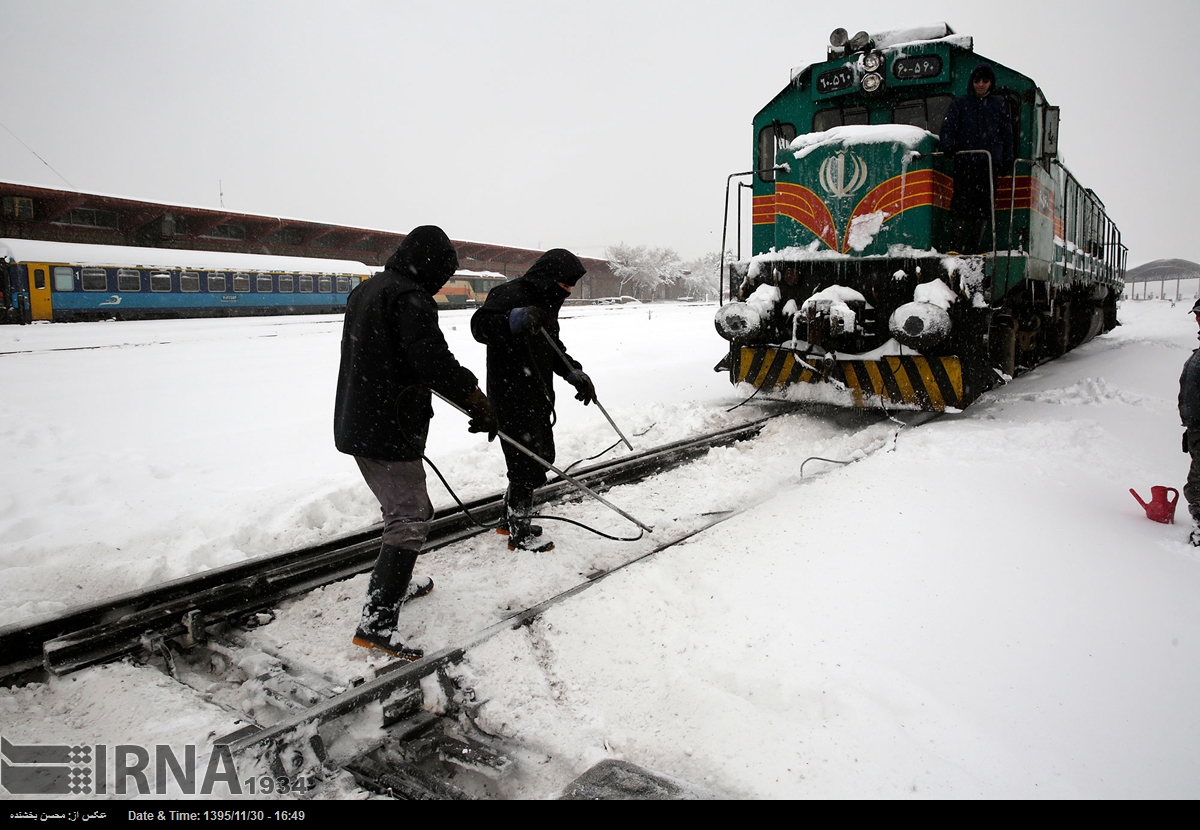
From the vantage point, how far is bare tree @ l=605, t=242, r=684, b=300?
71.9 meters

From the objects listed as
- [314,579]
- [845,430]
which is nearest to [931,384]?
[845,430]

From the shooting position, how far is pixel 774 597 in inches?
133

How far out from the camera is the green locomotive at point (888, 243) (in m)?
6.87

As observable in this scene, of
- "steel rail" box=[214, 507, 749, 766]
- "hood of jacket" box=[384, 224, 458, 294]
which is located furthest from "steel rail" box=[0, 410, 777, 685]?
"hood of jacket" box=[384, 224, 458, 294]

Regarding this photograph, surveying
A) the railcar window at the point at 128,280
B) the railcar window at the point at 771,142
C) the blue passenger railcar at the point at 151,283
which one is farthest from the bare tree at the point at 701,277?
the railcar window at the point at 771,142

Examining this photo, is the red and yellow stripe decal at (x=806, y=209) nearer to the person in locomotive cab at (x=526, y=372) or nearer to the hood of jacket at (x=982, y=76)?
the hood of jacket at (x=982, y=76)

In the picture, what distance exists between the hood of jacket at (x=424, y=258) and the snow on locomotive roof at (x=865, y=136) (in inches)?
220

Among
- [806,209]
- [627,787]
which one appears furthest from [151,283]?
[627,787]

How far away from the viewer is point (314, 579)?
12.7 ft

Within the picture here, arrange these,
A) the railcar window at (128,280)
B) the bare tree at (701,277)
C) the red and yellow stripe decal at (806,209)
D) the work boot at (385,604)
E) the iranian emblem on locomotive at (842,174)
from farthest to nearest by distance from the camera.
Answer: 1. the bare tree at (701,277)
2. the railcar window at (128,280)
3. the red and yellow stripe decal at (806,209)
4. the iranian emblem on locomotive at (842,174)
5. the work boot at (385,604)

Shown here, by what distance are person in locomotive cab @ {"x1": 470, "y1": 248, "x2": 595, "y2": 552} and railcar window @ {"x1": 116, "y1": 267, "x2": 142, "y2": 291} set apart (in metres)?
26.9

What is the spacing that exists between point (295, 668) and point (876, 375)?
6.36 meters

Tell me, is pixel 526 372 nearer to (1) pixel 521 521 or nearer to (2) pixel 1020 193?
(1) pixel 521 521

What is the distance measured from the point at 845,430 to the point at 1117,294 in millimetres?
15835
